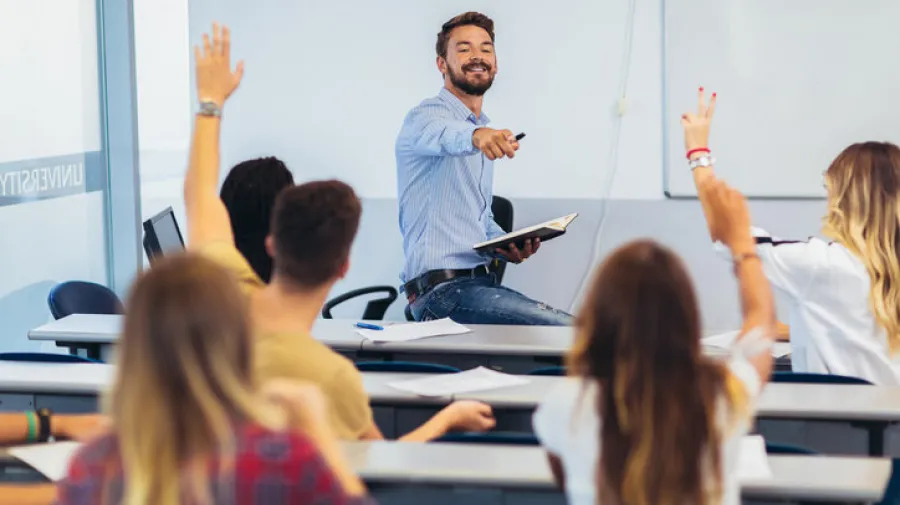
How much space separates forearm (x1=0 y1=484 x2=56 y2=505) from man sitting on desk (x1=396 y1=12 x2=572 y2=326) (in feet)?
7.19

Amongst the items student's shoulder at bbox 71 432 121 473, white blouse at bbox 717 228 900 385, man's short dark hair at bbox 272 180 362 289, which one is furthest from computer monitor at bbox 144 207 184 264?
student's shoulder at bbox 71 432 121 473

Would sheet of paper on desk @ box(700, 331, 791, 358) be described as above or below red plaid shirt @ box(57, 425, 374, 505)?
below

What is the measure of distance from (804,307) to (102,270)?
3924mm

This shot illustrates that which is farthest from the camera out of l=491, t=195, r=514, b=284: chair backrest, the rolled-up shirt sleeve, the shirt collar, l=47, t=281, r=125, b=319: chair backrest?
l=491, t=195, r=514, b=284: chair backrest

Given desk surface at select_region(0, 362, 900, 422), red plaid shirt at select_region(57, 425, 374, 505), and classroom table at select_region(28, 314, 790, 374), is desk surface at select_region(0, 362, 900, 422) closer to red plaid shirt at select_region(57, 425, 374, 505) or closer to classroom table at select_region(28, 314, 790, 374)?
classroom table at select_region(28, 314, 790, 374)

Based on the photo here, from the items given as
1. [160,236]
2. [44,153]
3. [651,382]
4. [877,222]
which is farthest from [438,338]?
[44,153]

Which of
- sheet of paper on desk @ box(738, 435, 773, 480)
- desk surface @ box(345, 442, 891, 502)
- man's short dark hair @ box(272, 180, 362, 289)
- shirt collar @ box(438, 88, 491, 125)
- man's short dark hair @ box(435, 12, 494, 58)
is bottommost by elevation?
desk surface @ box(345, 442, 891, 502)

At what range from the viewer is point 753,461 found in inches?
82.3

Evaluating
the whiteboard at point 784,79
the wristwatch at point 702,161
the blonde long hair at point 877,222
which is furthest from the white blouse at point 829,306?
the whiteboard at point 784,79

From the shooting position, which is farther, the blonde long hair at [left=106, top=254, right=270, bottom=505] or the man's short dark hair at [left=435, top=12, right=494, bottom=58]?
the man's short dark hair at [left=435, top=12, right=494, bottom=58]

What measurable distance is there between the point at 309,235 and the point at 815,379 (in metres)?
1.50

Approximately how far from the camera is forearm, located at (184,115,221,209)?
2.34 metres

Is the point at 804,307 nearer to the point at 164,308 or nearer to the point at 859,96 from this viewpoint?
the point at 164,308

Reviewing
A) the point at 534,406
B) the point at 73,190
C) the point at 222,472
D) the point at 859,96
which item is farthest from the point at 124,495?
the point at 859,96
